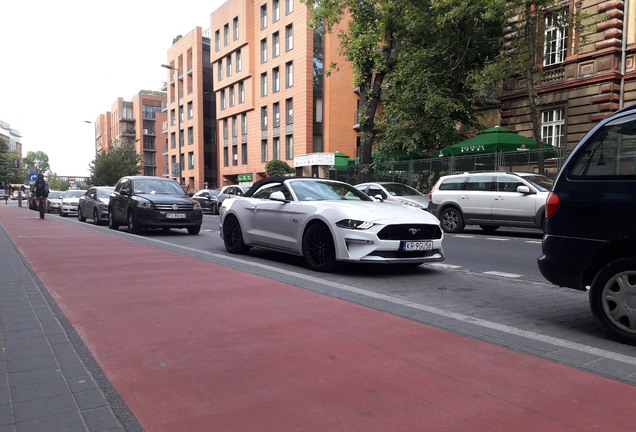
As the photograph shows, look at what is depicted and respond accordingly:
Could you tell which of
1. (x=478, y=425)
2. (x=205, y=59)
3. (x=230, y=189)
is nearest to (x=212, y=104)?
(x=205, y=59)

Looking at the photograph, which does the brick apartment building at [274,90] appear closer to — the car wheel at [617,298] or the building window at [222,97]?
the building window at [222,97]

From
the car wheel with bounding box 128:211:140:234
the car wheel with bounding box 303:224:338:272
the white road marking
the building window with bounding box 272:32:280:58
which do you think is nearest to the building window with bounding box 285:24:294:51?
the building window with bounding box 272:32:280:58

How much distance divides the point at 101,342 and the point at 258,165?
43.9 meters

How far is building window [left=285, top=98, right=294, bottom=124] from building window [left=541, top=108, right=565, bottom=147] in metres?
22.3

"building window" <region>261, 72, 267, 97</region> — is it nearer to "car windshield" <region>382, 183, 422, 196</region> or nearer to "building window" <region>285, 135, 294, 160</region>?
"building window" <region>285, 135, 294, 160</region>

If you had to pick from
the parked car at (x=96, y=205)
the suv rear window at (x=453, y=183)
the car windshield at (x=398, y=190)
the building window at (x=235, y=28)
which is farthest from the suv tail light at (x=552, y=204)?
the building window at (x=235, y=28)

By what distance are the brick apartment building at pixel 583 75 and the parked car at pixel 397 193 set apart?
8401 mm

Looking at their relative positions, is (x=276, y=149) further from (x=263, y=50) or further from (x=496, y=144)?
(x=496, y=144)

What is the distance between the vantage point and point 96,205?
18203 mm

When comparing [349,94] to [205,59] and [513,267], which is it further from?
[513,267]

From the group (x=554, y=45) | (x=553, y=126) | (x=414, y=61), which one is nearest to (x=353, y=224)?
(x=414, y=61)

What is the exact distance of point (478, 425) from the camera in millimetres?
2691

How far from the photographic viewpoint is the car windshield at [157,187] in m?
14.5

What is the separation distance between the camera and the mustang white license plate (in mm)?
7090
